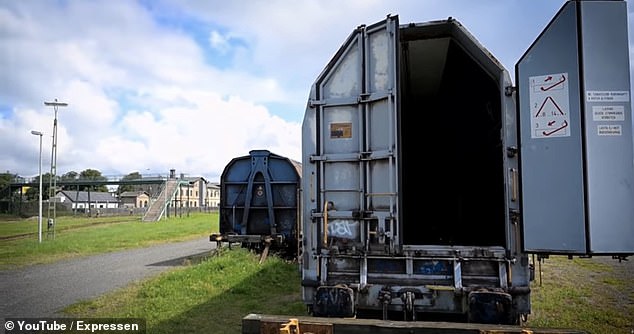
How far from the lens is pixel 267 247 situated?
42.9 ft

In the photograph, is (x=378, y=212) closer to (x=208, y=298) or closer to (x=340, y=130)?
(x=340, y=130)

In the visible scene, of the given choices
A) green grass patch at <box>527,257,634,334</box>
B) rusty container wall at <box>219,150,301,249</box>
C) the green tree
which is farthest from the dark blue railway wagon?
→ the green tree

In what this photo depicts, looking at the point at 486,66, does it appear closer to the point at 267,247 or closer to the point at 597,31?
the point at 597,31

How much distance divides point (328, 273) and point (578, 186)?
8.12ft

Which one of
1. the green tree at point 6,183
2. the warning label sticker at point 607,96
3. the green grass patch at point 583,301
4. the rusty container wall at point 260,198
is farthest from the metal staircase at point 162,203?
the warning label sticker at point 607,96

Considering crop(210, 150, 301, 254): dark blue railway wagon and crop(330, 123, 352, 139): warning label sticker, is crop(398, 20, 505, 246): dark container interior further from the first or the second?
crop(210, 150, 301, 254): dark blue railway wagon

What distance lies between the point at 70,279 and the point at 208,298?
5.22 meters

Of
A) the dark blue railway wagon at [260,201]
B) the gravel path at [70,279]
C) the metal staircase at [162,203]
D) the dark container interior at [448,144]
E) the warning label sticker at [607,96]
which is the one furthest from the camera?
the metal staircase at [162,203]

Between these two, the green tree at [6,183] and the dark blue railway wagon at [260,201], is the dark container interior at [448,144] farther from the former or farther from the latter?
the green tree at [6,183]

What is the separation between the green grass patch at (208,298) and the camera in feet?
24.5

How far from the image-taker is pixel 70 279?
39.6 feet

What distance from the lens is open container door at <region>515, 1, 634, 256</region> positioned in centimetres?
394

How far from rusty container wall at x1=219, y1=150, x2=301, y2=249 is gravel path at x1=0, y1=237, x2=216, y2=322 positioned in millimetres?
2505

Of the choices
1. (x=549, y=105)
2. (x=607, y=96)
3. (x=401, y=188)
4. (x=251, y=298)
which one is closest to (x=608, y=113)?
(x=607, y=96)
